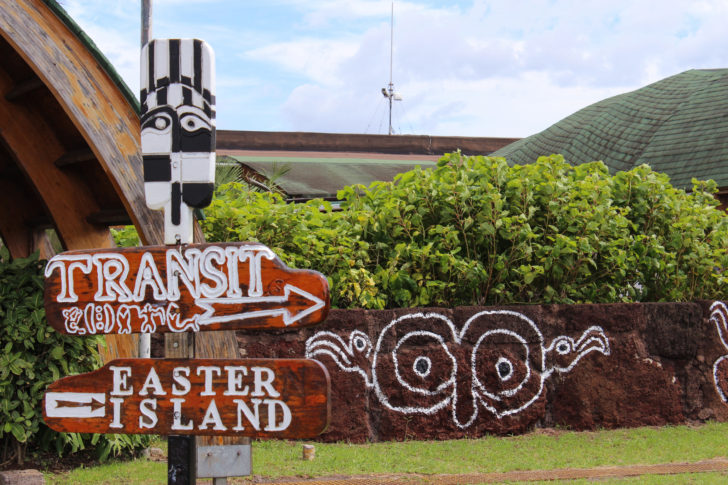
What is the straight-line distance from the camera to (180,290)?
331 centimetres

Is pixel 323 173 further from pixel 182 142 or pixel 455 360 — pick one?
pixel 182 142

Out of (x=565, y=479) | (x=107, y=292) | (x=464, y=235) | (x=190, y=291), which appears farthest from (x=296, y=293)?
(x=464, y=235)

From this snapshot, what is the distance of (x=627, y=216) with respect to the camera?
887 cm

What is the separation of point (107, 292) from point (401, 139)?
2348 cm

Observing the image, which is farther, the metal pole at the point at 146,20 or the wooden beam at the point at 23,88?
the metal pole at the point at 146,20

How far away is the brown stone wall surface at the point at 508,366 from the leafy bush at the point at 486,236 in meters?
0.36

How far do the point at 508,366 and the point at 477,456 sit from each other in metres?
1.12

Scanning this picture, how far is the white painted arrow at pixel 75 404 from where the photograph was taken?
3395mm

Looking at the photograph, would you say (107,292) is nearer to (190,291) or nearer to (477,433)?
(190,291)

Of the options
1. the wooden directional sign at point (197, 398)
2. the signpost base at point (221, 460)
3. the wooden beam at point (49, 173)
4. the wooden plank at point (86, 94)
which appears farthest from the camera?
the wooden beam at point (49, 173)

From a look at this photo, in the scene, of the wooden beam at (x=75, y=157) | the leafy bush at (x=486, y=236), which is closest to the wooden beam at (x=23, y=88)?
the wooden beam at (x=75, y=157)

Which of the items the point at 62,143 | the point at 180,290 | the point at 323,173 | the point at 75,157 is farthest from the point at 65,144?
the point at 323,173

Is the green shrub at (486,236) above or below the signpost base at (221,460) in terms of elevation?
above

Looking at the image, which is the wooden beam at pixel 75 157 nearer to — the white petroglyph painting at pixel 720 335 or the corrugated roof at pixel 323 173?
the white petroglyph painting at pixel 720 335
